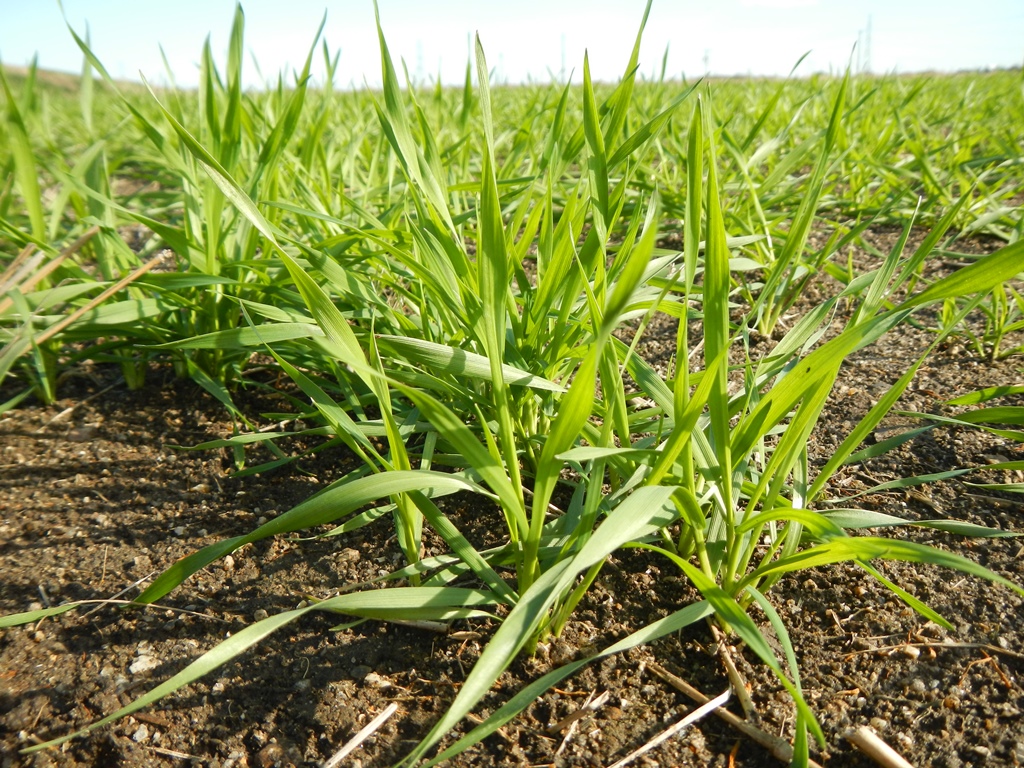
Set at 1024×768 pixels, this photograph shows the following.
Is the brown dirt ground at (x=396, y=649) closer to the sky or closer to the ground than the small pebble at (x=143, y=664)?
closer to the sky

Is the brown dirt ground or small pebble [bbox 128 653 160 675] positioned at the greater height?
the brown dirt ground

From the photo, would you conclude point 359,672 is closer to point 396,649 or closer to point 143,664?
point 396,649

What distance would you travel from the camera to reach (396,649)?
85 cm

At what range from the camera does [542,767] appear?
712 millimetres

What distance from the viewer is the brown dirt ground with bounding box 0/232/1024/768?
74 cm

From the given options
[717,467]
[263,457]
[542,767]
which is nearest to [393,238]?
[263,457]

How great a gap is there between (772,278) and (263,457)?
0.85 meters

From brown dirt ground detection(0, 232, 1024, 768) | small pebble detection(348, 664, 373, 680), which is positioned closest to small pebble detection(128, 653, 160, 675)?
brown dirt ground detection(0, 232, 1024, 768)

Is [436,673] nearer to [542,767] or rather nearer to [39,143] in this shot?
[542,767]

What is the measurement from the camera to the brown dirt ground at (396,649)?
738mm

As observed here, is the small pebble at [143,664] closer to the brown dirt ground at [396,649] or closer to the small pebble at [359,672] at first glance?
the brown dirt ground at [396,649]

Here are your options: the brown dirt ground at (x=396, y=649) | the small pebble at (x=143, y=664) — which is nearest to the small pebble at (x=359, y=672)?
the brown dirt ground at (x=396, y=649)

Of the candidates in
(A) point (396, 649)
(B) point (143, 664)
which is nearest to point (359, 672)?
(A) point (396, 649)

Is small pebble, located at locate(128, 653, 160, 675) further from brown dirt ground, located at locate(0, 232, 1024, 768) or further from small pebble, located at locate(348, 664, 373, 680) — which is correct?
small pebble, located at locate(348, 664, 373, 680)
